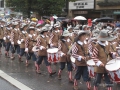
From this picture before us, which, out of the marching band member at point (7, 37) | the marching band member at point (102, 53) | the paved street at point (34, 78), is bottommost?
the paved street at point (34, 78)

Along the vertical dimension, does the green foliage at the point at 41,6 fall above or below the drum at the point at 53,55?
above

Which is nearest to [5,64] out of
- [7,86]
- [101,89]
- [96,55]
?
[7,86]

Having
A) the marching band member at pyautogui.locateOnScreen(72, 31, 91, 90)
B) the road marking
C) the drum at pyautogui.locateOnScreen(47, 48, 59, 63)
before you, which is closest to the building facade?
the drum at pyautogui.locateOnScreen(47, 48, 59, 63)

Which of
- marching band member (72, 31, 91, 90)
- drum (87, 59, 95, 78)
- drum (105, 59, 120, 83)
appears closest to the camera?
drum (105, 59, 120, 83)

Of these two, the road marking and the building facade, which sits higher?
the building facade

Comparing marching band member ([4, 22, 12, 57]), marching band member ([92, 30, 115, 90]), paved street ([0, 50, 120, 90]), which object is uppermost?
marching band member ([92, 30, 115, 90])

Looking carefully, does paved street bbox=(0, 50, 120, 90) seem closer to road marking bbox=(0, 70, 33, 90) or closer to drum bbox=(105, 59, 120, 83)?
road marking bbox=(0, 70, 33, 90)

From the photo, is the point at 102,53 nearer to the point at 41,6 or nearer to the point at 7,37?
the point at 7,37

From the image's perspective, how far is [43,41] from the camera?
10930 mm

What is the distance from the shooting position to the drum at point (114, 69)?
6.98 metres

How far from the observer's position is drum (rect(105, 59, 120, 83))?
6.98 metres

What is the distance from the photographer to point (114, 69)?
7.00 meters

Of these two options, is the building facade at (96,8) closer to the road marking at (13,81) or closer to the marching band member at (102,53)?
the road marking at (13,81)

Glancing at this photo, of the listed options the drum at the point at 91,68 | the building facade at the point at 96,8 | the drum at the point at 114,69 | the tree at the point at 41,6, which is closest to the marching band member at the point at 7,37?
the drum at the point at 91,68
